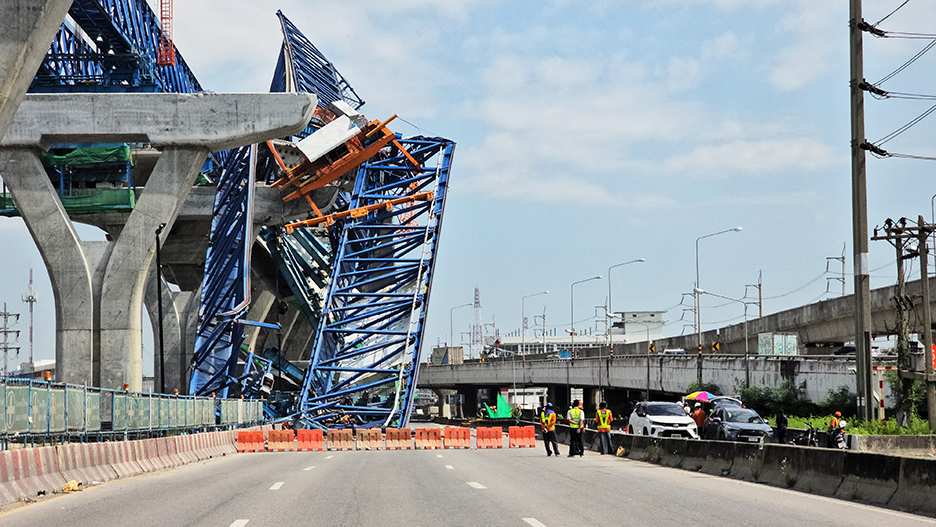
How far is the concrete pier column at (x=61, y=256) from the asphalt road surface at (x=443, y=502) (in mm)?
17524

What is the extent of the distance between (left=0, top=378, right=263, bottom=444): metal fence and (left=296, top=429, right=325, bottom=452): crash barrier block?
Answer: 354 cm

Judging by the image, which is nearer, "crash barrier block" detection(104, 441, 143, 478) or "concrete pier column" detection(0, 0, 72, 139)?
"concrete pier column" detection(0, 0, 72, 139)

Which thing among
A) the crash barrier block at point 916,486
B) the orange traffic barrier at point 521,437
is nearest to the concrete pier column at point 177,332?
the orange traffic barrier at point 521,437

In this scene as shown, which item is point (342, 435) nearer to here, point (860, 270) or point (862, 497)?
point (860, 270)

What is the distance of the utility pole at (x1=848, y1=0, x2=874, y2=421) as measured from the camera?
24.6 metres

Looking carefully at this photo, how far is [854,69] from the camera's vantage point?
86.7 feet

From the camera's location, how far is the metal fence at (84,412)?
63.1ft

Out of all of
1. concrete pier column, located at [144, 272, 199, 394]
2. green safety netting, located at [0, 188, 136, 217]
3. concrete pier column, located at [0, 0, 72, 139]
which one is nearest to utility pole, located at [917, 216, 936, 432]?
concrete pier column, located at [0, 0, 72, 139]

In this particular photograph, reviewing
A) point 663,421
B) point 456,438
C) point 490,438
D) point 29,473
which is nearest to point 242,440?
point 456,438

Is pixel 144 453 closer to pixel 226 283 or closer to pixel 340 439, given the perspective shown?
pixel 340 439

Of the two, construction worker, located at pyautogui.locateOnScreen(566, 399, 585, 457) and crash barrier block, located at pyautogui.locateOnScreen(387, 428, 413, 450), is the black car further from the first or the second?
crash barrier block, located at pyautogui.locateOnScreen(387, 428, 413, 450)

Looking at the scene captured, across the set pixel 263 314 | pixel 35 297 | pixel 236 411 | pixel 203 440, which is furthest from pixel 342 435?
pixel 35 297

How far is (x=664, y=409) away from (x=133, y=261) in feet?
63.2

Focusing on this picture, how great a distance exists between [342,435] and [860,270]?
24.5 meters
